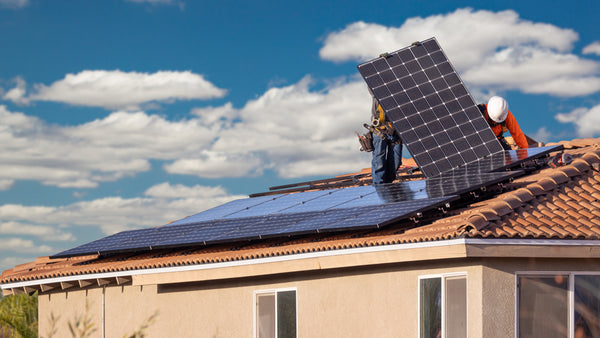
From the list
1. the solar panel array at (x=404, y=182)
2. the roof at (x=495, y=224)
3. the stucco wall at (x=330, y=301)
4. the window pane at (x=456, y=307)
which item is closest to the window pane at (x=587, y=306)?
the stucco wall at (x=330, y=301)

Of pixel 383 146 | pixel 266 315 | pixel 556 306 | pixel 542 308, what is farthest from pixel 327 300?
pixel 383 146

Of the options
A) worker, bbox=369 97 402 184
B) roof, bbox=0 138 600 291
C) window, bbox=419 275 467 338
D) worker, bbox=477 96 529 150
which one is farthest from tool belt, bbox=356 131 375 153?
window, bbox=419 275 467 338

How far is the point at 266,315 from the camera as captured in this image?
53.7 ft

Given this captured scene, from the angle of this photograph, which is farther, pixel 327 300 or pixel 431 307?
pixel 327 300

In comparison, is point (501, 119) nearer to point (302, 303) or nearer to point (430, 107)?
point (430, 107)

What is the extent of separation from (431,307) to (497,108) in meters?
6.87

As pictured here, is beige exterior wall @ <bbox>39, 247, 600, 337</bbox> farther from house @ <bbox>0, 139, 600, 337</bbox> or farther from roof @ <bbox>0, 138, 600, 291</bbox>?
roof @ <bbox>0, 138, 600, 291</bbox>

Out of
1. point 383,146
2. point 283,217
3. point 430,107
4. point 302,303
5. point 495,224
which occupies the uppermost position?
point 430,107

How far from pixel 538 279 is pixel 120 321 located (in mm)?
9430

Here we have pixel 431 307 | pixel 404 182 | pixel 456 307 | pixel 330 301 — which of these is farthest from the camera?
pixel 404 182

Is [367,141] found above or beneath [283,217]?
above

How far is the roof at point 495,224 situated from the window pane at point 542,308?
753 millimetres

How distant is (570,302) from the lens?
13742 millimetres

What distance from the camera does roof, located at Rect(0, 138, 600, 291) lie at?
13.6 metres
